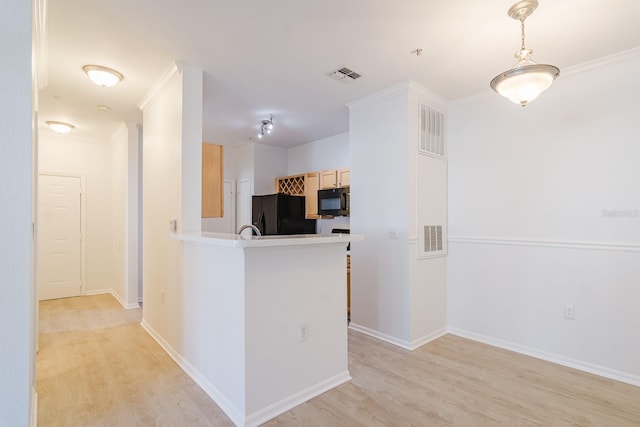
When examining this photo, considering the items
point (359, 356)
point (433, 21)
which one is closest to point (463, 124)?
point (433, 21)

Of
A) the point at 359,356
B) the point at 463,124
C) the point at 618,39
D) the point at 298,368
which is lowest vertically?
the point at 359,356

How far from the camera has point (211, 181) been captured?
327cm

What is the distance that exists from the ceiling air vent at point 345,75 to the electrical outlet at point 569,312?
288 centimetres

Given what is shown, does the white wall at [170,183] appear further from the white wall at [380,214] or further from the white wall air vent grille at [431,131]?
the white wall air vent grille at [431,131]

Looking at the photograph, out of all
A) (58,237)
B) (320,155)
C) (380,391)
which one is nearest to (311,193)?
(320,155)

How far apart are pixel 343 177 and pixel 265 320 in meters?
Answer: 3.17

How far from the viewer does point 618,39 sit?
2.39 m

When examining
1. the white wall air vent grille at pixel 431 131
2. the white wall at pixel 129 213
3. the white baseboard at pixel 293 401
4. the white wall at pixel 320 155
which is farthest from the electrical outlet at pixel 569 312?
the white wall at pixel 129 213

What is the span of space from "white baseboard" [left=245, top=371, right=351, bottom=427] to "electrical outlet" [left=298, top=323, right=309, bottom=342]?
0.37m

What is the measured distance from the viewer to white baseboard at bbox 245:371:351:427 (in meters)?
1.98

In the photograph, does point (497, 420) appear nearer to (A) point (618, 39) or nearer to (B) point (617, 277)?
(B) point (617, 277)

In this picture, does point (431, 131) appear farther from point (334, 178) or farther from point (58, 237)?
point (58, 237)

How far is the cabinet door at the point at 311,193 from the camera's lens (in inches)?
209

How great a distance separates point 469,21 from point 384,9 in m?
0.63
